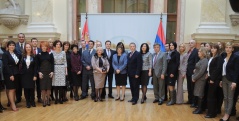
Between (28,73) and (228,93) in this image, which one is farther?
(28,73)

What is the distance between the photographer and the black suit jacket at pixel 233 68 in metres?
4.60

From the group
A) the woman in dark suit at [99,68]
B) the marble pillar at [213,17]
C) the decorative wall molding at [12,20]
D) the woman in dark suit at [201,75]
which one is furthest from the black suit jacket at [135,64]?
the decorative wall molding at [12,20]

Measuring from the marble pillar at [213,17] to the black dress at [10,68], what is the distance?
20.0 ft

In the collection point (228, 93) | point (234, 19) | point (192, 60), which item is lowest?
point (228, 93)

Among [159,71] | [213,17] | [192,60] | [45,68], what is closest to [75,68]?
[45,68]

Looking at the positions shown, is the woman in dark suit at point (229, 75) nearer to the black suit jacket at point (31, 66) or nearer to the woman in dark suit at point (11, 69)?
the black suit jacket at point (31, 66)

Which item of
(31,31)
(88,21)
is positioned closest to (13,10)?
(31,31)

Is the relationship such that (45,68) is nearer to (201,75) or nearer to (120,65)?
(120,65)

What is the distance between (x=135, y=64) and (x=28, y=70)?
2586 mm

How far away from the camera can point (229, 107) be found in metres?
4.80

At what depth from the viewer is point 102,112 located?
549cm

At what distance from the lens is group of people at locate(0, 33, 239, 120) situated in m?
5.14

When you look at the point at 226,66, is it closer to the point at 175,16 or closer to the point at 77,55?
the point at 77,55

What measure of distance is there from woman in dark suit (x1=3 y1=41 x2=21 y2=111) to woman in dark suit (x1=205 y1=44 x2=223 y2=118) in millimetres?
4151
